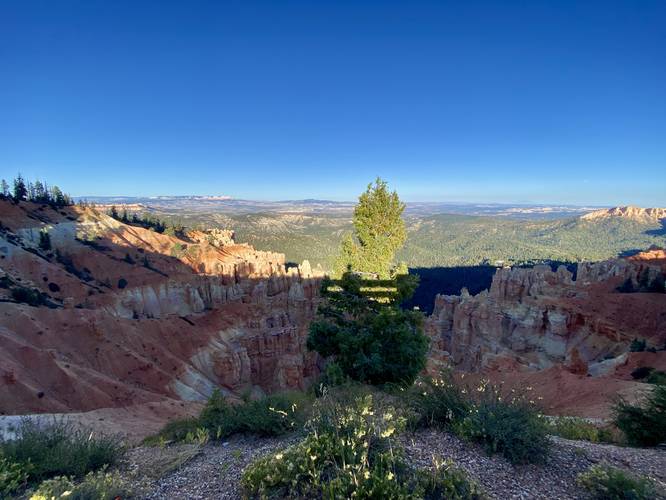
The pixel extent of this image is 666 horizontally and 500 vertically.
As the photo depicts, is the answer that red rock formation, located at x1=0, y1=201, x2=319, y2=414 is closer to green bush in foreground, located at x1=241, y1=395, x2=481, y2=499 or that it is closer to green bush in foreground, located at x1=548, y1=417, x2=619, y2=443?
green bush in foreground, located at x1=241, y1=395, x2=481, y2=499

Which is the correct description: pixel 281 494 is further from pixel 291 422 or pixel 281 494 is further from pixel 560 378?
pixel 560 378

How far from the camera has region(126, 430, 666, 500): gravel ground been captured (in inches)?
180

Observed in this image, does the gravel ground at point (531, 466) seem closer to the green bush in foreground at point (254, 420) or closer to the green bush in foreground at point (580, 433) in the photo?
the green bush in foreground at point (580, 433)

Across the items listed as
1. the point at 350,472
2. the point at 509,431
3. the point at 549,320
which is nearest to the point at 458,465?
the point at 509,431

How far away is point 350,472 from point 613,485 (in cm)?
301

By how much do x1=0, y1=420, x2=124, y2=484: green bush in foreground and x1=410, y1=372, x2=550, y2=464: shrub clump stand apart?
542 cm

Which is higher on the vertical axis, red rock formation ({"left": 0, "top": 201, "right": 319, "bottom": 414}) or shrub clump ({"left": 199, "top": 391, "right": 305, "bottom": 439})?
shrub clump ({"left": 199, "top": 391, "right": 305, "bottom": 439})

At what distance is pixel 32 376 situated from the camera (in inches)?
705

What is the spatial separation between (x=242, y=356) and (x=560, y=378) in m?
23.8

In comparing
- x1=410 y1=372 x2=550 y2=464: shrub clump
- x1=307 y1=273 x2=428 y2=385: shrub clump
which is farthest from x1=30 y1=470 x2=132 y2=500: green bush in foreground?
x1=307 y1=273 x2=428 y2=385: shrub clump

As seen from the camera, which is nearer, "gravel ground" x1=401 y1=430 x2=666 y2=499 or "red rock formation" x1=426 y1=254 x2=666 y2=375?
"gravel ground" x1=401 y1=430 x2=666 y2=499

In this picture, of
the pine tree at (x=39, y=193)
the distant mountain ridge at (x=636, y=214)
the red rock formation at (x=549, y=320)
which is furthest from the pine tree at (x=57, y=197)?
the distant mountain ridge at (x=636, y=214)

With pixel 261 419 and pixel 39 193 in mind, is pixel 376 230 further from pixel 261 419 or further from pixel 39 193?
pixel 39 193

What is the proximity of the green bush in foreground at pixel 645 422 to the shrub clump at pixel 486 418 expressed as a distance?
9.67 feet
